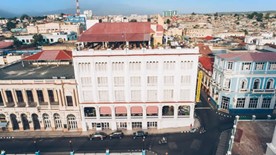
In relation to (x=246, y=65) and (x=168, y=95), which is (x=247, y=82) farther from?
(x=168, y=95)

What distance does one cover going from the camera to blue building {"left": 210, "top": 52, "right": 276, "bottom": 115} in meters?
62.0

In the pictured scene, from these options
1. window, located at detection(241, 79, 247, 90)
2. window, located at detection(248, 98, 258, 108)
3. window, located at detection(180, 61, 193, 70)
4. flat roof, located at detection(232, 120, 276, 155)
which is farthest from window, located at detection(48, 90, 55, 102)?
window, located at detection(248, 98, 258, 108)

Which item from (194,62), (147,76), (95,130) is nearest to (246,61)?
(194,62)

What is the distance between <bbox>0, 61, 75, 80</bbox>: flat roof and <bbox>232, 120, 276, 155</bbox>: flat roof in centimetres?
4608

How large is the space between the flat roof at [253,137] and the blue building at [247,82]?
25430 mm

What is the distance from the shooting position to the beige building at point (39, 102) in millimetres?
57844

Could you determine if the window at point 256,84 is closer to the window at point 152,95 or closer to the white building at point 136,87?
the white building at point 136,87

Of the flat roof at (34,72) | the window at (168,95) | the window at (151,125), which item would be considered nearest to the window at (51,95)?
the flat roof at (34,72)

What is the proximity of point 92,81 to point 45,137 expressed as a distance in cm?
2175

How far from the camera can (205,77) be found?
273 ft

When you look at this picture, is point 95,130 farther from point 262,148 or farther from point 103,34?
point 262,148

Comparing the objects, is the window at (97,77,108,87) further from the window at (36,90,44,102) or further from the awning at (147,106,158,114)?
the window at (36,90,44,102)

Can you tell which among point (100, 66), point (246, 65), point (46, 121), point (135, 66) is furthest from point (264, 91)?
point (46, 121)

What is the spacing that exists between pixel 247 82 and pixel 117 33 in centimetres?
4408
